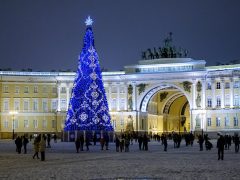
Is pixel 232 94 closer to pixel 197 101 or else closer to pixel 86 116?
pixel 197 101

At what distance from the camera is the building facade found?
2955 inches

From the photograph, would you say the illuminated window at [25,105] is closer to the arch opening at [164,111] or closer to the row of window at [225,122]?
the arch opening at [164,111]

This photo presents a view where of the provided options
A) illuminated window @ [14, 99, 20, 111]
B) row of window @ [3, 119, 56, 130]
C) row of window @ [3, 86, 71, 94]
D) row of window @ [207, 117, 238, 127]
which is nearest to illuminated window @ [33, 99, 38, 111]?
row of window @ [3, 86, 71, 94]

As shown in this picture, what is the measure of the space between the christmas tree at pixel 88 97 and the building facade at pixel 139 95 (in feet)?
89.4

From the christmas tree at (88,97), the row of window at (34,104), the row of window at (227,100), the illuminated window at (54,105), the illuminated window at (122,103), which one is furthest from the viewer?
the illuminated window at (54,105)

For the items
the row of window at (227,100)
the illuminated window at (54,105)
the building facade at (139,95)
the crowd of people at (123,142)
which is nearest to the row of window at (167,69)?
the building facade at (139,95)

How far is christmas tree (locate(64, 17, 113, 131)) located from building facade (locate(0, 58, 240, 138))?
27261 millimetres

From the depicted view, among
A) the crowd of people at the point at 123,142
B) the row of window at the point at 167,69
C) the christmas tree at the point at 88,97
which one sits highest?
the row of window at the point at 167,69

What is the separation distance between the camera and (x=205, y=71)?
75.9m


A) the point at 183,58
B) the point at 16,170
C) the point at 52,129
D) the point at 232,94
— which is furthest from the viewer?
the point at 52,129

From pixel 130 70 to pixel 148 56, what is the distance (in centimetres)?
339

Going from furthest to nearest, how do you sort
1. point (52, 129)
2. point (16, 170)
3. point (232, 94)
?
point (52, 129), point (232, 94), point (16, 170)

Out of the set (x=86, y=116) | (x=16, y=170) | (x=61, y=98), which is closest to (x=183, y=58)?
Result: (x=61, y=98)

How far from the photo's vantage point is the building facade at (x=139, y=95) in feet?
246
